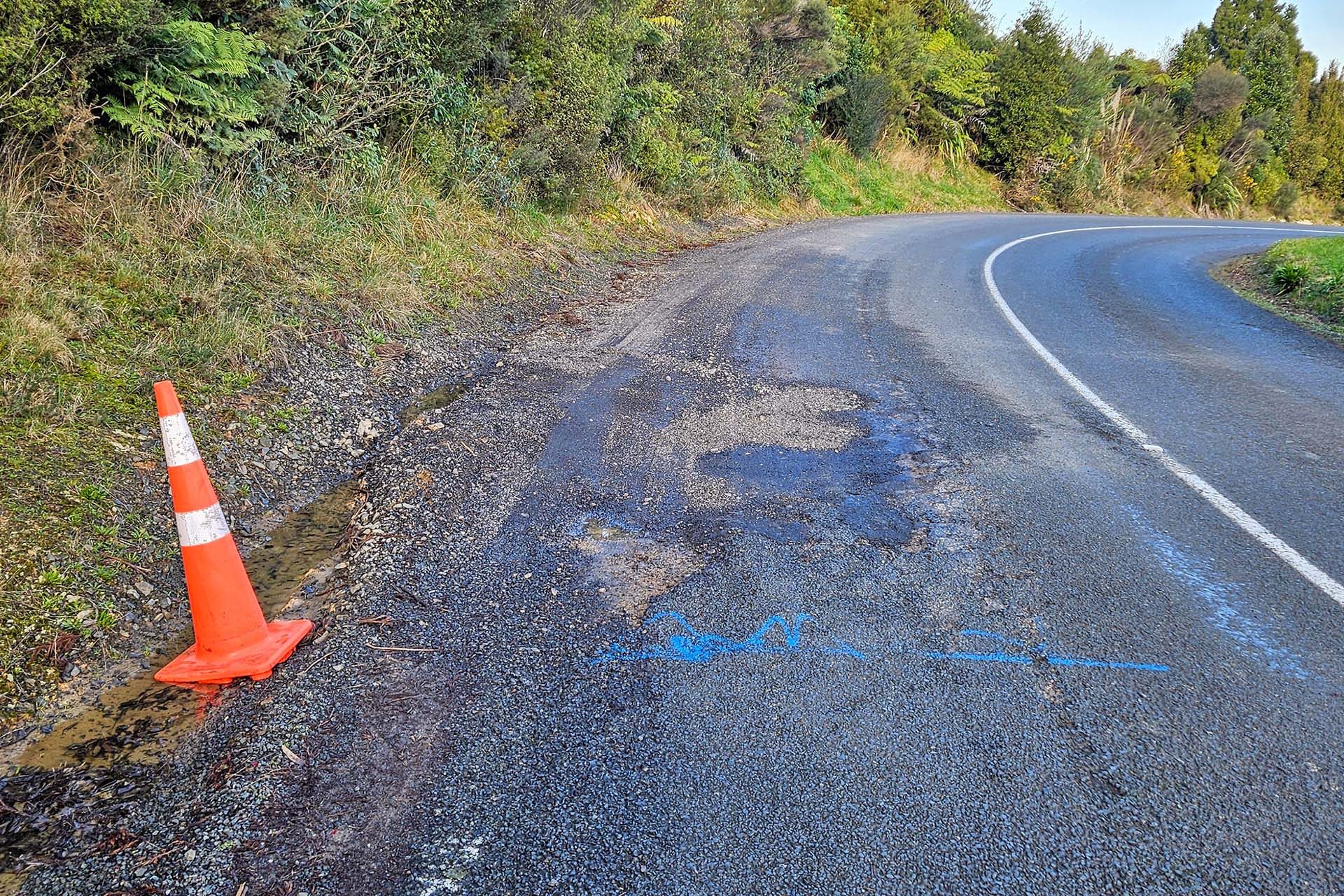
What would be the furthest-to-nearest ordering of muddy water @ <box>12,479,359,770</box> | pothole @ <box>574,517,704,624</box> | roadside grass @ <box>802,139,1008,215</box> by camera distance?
1. roadside grass @ <box>802,139,1008,215</box>
2. pothole @ <box>574,517,704,624</box>
3. muddy water @ <box>12,479,359,770</box>

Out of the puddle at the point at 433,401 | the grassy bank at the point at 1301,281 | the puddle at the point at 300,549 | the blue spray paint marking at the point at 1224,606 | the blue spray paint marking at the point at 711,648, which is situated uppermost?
the grassy bank at the point at 1301,281

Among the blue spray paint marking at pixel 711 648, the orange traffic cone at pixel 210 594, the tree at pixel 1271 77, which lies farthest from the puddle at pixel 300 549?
the tree at pixel 1271 77

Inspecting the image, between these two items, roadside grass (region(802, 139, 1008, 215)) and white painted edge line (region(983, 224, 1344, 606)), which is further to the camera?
roadside grass (region(802, 139, 1008, 215))

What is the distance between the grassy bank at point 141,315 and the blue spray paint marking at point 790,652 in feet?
6.55

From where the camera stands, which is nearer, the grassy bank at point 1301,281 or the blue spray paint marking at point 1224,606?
the blue spray paint marking at point 1224,606

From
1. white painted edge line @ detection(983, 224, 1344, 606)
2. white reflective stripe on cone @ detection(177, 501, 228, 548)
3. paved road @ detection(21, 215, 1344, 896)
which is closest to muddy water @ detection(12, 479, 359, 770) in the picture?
paved road @ detection(21, 215, 1344, 896)

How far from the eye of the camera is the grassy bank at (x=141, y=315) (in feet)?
10.9

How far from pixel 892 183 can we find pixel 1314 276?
14.8 meters

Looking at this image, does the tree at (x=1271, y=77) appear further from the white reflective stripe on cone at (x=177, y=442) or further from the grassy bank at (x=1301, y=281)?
the white reflective stripe on cone at (x=177, y=442)

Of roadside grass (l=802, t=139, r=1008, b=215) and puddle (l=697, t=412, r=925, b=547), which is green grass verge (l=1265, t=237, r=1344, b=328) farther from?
roadside grass (l=802, t=139, r=1008, b=215)

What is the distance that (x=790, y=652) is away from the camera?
310cm

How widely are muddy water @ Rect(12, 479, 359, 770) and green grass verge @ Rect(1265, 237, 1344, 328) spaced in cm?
1079

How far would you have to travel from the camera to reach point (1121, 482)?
4703 millimetres

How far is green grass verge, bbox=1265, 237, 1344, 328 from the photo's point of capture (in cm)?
998
